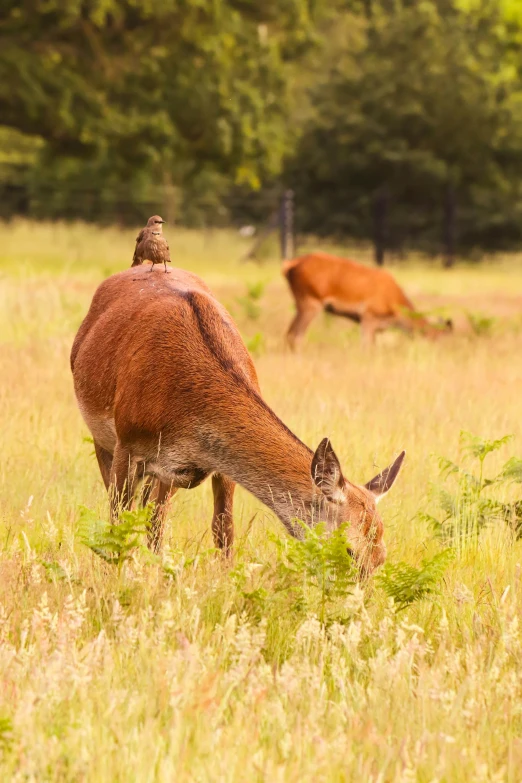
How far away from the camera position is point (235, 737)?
10.0 ft

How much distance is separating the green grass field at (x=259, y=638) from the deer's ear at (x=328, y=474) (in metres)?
0.23

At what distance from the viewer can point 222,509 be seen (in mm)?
5133

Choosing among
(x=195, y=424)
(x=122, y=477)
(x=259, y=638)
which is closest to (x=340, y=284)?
(x=122, y=477)

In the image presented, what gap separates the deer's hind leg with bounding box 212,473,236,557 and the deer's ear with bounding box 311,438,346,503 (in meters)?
0.90

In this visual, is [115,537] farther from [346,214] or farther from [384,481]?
[346,214]

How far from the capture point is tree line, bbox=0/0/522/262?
23.1 meters

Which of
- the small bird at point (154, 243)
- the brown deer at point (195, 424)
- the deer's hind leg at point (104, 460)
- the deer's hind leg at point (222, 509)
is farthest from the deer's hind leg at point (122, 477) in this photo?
the small bird at point (154, 243)

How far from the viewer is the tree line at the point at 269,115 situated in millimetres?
23078

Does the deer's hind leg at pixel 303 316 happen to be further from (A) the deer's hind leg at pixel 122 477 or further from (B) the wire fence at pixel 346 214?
(B) the wire fence at pixel 346 214

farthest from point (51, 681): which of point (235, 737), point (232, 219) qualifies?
point (232, 219)

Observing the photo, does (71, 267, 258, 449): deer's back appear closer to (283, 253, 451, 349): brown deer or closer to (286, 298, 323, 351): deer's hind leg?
(286, 298, 323, 351): deer's hind leg

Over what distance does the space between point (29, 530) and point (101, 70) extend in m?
19.8

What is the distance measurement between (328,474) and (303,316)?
10034mm

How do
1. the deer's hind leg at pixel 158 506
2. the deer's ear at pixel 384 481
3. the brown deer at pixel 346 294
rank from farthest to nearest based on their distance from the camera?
the brown deer at pixel 346 294, the deer's hind leg at pixel 158 506, the deer's ear at pixel 384 481
